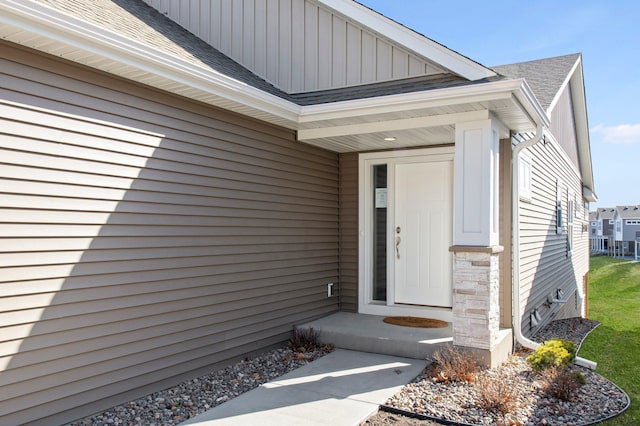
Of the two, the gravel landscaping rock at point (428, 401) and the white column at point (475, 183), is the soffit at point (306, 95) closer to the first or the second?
the white column at point (475, 183)

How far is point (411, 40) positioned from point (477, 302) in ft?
9.64

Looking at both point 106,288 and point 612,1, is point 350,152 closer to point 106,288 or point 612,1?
point 106,288

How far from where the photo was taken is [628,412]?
3809mm

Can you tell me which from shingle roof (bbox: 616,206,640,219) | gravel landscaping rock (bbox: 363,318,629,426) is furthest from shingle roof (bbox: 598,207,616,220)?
gravel landscaping rock (bbox: 363,318,629,426)

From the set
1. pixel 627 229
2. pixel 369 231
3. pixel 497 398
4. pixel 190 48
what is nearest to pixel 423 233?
pixel 369 231

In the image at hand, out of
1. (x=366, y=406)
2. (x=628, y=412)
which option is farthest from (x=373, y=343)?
(x=628, y=412)

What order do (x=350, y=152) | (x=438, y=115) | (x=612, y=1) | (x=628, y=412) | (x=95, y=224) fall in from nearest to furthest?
1. (x=95, y=224)
2. (x=628, y=412)
3. (x=438, y=115)
4. (x=350, y=152)
5. (x=612, y=1)

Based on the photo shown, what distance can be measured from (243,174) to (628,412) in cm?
396

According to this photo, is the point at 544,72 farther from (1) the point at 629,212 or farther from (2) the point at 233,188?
(1) the point at 629,212

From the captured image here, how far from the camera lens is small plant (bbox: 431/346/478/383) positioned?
13.7 ft

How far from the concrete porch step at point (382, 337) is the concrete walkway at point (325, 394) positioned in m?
0.10

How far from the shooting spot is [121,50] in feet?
11.3

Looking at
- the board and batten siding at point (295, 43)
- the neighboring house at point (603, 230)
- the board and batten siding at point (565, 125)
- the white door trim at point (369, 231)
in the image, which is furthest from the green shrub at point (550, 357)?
the neighboring house at point (603, 230)

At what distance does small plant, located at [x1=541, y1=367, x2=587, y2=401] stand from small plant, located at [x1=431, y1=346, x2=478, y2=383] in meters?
0.60
